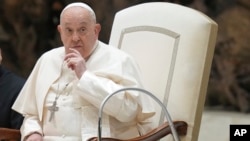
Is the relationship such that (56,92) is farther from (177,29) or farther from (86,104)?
(177,29)

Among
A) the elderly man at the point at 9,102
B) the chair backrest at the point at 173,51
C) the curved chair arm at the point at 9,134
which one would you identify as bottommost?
the curved chair arm at the point at 9,134

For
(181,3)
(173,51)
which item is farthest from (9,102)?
(181,3)

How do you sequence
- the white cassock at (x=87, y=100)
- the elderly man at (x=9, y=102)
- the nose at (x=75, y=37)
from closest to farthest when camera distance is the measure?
the white cassock at (x=87, y=100) < the nose at (x=75, y=37) < the elderly man at (x=9, y=102)

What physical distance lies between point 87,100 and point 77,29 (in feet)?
1.25

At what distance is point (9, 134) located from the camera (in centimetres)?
318

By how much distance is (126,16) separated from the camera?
354cm

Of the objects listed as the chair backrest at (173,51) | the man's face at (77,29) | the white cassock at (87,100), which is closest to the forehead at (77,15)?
the man's face at (77,29)

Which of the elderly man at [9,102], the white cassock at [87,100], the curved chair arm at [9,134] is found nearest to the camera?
the white cassock at [87,100]

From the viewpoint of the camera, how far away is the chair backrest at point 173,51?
3006 mm

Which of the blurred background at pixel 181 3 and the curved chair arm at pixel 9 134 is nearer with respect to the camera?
the curved chair arm at pixel 9 134

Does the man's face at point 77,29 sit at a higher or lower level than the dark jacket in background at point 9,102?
higher

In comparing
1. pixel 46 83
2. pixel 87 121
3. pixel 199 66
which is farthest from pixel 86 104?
pixel 199 66

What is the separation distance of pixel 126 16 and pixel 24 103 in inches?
33.8

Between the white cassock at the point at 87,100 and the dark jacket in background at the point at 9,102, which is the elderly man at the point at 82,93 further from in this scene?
the dark jacket in background at the point at 9,102
